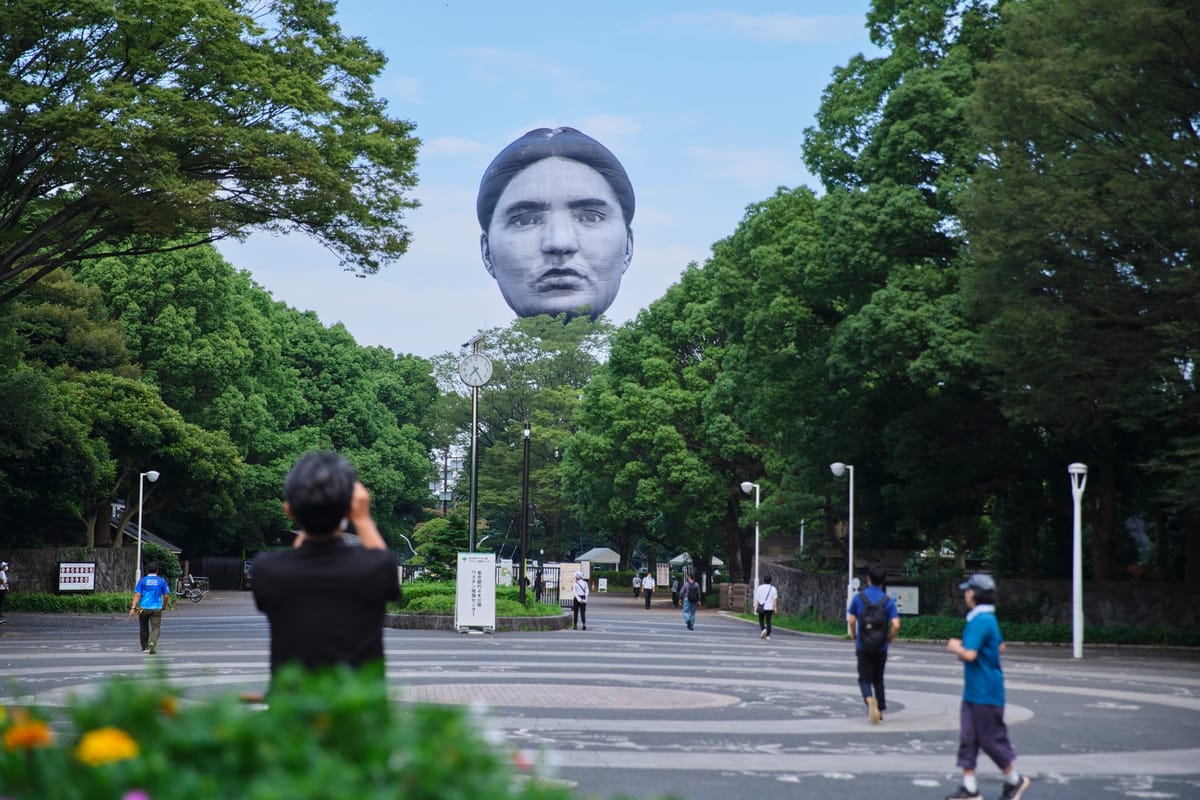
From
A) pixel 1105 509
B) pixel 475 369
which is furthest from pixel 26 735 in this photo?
pixel 1105 509

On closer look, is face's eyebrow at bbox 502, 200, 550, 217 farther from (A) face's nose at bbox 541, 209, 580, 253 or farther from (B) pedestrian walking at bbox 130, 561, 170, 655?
(B) pedestrian walking at bbox 130, 561, 170, 655

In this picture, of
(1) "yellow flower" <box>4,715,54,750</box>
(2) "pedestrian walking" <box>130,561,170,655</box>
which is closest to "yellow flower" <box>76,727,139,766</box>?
(1) "yellow flower" <box>4,715,54,750</box>

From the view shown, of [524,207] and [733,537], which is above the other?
[524,207]

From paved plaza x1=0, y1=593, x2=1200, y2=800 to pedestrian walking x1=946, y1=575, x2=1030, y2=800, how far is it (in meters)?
0.43

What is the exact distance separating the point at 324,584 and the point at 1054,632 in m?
30.3

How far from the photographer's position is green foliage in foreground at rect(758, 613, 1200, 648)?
105 ft

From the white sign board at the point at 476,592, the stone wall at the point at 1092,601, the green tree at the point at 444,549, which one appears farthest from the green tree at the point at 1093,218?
the green tree at the point at 444,549

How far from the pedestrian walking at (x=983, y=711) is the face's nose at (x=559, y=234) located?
101 metres

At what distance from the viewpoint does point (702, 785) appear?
999 centimetres

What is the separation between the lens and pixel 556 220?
10950 cm

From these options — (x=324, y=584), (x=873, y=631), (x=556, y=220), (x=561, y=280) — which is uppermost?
(x=556, y=220)

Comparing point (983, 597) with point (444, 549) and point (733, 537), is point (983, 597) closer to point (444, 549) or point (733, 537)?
point (444, 549)

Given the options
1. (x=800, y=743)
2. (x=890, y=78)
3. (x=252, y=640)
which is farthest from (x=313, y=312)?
(x=800, y=743)

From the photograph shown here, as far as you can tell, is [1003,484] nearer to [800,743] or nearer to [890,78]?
[890,78]
